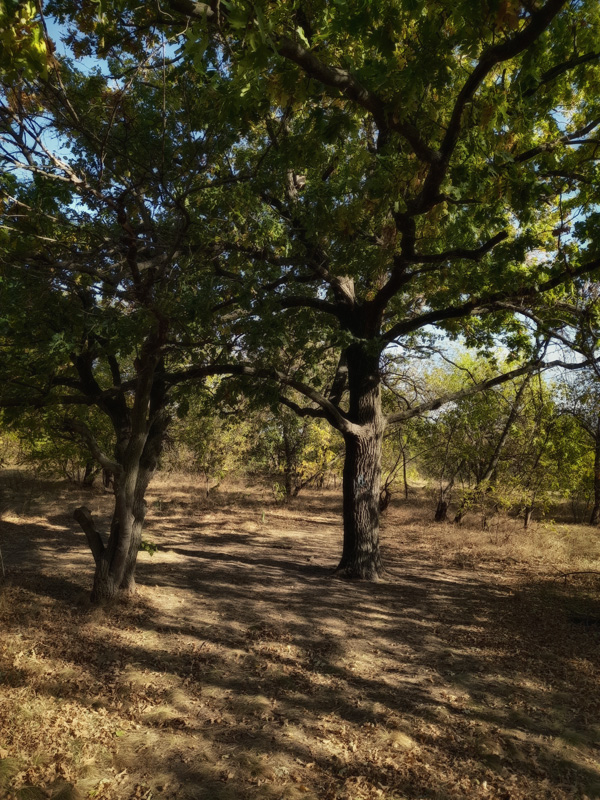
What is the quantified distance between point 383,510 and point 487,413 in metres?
7.25

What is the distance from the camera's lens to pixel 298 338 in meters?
9.11

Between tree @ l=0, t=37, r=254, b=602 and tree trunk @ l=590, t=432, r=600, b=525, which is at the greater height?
tree @ l=0, t=37, r=254, b=602

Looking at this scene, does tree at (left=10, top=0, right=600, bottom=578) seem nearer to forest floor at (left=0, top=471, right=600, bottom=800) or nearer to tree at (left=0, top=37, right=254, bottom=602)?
tree at (left=0, top=37, right=254, bottom=602)

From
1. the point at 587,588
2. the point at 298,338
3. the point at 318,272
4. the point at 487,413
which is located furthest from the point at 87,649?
the point at 487,413

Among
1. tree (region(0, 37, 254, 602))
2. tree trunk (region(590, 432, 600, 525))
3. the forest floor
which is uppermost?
tree (region(0, 37, 254, 602))

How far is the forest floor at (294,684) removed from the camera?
11.7 ft

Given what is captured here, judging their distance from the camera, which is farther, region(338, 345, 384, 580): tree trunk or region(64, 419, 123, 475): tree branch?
region(338, 345, 384, 580): tree trunk

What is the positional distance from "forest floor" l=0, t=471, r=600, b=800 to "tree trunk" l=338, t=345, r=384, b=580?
476 mm

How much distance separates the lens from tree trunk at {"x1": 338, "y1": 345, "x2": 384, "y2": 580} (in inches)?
368

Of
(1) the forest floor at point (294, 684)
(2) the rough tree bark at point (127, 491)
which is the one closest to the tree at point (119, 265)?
(2) the rough tree bark at point (127, 491)

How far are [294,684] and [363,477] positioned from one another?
4.71 m

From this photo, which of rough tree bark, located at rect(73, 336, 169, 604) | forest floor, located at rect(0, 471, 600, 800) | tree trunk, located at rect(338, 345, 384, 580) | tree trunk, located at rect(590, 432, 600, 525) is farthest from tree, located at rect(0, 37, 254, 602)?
tree trunk, located at rect(590, 432, 600, 525)

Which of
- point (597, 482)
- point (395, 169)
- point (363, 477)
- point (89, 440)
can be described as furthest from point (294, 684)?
point (597, 482)

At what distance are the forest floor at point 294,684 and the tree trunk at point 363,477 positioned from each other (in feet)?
1.56
